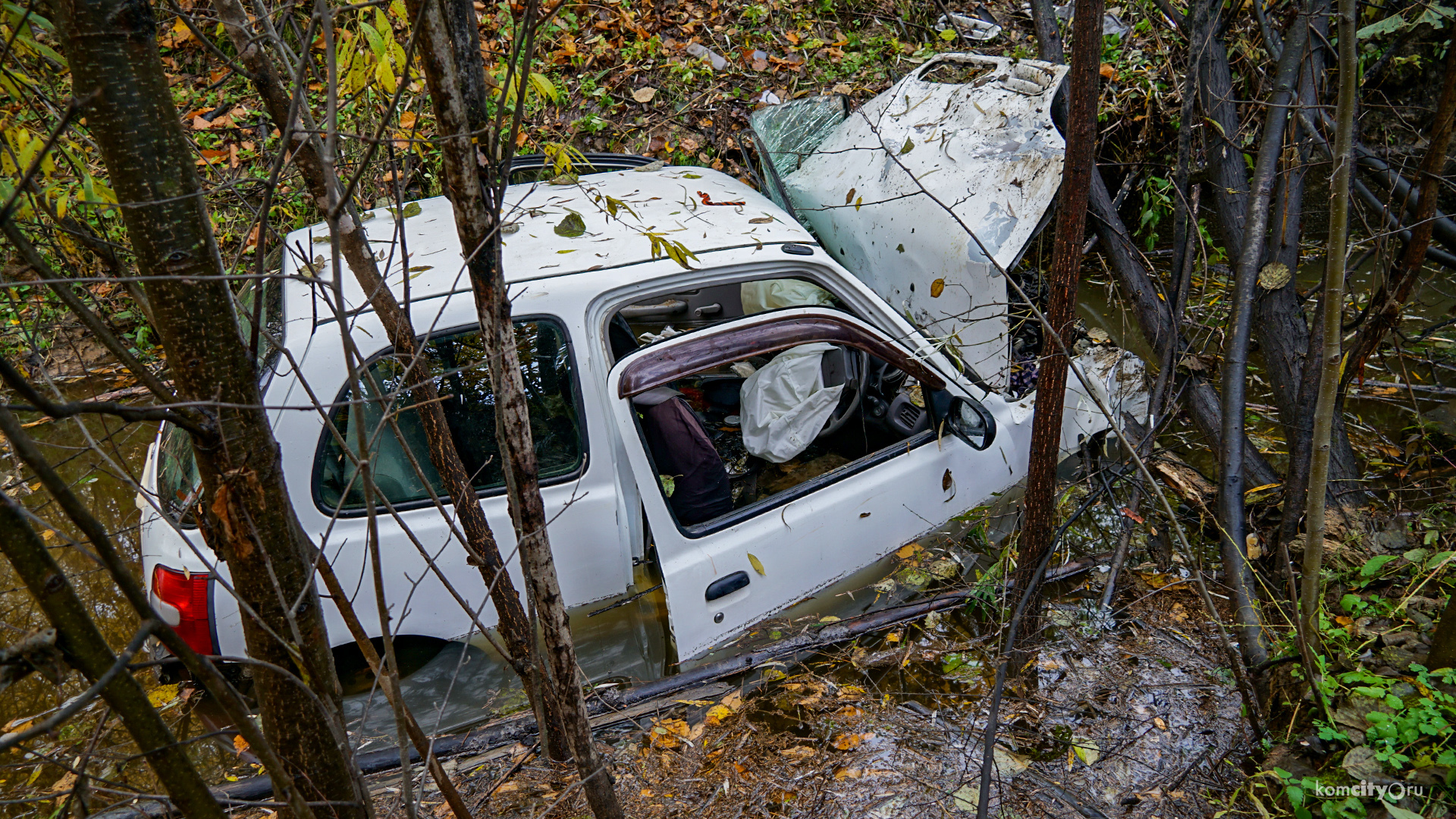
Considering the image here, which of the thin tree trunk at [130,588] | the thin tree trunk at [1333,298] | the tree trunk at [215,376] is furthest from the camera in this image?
the thin tree trunk at [1333,298]

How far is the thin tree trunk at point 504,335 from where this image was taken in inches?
60.8

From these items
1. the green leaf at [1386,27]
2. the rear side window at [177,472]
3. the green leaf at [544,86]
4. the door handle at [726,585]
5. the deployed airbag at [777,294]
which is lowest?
the door handle at [726,585]

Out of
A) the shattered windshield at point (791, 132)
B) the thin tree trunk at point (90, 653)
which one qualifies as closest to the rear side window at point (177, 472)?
the thin tree trunk at point (90, 653)

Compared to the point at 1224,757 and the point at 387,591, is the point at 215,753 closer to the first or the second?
the point at 387,591

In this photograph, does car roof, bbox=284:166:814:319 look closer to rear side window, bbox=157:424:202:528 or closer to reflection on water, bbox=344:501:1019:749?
rear side window, bbox=157:424:202:528

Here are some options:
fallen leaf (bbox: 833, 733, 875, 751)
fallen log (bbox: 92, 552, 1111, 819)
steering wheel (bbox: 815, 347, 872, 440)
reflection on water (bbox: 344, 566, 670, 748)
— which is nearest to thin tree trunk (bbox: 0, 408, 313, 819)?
fallen log (bbox: 92, 552, 1111, 819)

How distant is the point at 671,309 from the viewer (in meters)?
4.14

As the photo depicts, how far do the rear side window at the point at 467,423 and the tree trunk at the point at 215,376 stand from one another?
123 cm

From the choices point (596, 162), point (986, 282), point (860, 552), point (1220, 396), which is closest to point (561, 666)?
point (860, 552)

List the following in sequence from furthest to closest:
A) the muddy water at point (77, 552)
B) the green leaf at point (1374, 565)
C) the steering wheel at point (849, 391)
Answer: the steering wheel at point (849, 391) → the muddy water at point (77, 552) → the green leaf at point (1374, 565)

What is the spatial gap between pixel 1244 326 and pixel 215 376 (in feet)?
10.8

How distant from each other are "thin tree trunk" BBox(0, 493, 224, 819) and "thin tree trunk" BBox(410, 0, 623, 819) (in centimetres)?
77

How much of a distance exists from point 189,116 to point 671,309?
15.6ft

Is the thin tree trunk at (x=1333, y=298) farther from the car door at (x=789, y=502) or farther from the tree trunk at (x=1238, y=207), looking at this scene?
the car door at (x=789, y=502)
